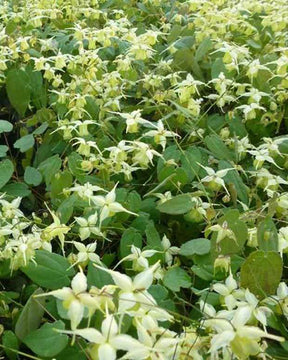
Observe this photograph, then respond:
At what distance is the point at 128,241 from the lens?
1.06 meters

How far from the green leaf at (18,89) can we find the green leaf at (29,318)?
78 centimetres

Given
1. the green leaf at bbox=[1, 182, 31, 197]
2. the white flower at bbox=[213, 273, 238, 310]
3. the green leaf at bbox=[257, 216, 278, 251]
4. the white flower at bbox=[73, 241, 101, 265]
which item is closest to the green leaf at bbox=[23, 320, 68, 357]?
the white flower at bbox=[73, 241, 101, 265]

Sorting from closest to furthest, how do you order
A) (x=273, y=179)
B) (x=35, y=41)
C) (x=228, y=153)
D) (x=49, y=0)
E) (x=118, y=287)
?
(x=118, y=287) → (x=273, y=179) → (x=228, y=153) → (x=35, y=41) → (x=49, y=0)

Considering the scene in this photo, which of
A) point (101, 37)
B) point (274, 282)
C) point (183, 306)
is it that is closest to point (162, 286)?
point (183, 306)

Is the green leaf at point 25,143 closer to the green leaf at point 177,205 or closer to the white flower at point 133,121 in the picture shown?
the white flower at point 133,121

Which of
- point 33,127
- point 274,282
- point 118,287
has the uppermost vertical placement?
point 118,287

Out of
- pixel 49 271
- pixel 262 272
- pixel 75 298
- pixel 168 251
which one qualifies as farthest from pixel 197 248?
pixel 75 298

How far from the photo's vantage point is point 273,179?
119cm

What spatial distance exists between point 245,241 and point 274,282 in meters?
0.16

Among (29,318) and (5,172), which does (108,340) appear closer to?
(29,318)

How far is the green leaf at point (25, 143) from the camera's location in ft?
4.62

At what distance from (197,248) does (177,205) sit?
108 mm

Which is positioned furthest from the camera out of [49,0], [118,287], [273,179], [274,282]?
[49,0]

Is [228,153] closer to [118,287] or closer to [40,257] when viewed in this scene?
[40,257]
